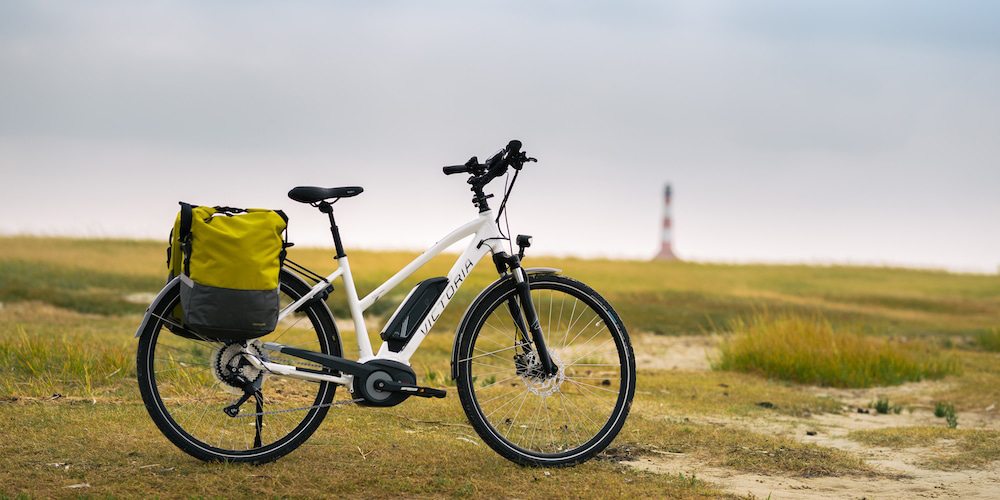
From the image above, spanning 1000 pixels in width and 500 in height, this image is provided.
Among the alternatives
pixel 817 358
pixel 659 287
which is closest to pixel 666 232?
pixel 659 287

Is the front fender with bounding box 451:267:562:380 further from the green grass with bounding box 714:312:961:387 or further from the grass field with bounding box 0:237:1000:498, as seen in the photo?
the green grass with bounding box 714:312:961:387

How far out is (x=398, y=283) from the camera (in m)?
5.15

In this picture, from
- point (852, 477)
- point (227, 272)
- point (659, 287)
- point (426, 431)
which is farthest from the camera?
point (659, 287)

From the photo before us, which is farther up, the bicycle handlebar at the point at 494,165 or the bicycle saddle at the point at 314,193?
the bicycle handlebar at the point at 494,165

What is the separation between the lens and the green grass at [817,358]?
11125mm

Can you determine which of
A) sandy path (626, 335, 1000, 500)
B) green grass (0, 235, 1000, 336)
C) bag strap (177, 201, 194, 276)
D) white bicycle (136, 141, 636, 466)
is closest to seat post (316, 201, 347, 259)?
white bicycle (136, 141, 636, 466)

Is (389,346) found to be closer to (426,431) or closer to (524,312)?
(524,312)

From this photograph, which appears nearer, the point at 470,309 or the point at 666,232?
the point at 470,309

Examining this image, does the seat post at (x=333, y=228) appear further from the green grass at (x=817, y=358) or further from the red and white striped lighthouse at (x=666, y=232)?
the red and white striped lighthouse at (x=666, y=232)

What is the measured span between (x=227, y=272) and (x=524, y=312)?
5.28 feet

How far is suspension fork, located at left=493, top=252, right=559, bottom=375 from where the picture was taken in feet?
17.5

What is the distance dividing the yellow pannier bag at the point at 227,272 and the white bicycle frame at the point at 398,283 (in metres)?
0.18

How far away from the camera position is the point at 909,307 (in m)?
21.8

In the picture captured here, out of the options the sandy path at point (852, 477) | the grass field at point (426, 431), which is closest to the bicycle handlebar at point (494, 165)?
the grass field at point (426, 431)
